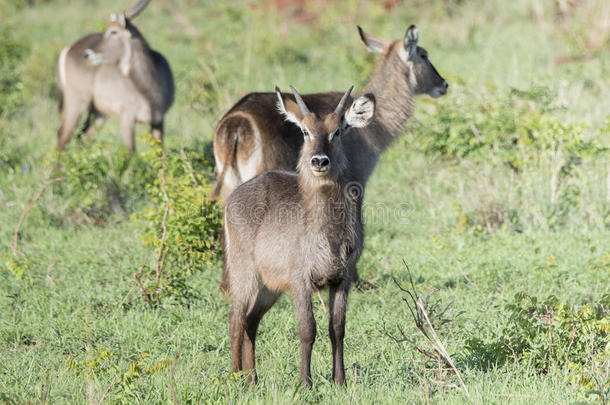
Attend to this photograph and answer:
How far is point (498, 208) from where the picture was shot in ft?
19.1

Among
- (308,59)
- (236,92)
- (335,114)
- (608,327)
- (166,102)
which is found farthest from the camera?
(308,59)

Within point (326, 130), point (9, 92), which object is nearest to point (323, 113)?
point (326, 130)

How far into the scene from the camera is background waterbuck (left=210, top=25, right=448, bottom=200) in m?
4.89

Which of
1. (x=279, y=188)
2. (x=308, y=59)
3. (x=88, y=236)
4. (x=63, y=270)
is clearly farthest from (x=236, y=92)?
(x=279, y=188)

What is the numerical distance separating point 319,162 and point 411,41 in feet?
8.72

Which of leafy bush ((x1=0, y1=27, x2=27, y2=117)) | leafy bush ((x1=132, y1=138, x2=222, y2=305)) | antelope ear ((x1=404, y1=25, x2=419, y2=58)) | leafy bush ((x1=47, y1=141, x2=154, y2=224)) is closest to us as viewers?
leafy bush ((x1=132, y1=138, x2=222, y2=305))

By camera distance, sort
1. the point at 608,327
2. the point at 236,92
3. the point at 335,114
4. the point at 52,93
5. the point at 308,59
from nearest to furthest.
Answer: the point at 608,327 < the point at 335,114 < the point at 236,92 < the point at 52,93 < the point at 308,59

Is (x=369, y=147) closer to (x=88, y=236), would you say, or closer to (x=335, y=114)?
(x=335, y=114)

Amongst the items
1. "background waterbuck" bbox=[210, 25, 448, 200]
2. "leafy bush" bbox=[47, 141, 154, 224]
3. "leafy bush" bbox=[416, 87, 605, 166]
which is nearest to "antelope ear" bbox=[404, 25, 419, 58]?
"background waterbuck" bbox=[210, 25, 448, 200]

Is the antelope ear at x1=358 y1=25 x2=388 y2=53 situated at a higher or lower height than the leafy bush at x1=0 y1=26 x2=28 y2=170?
higher

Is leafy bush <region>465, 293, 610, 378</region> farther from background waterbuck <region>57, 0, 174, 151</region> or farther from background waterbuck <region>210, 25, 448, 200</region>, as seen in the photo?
background waterbuck <region>57, 0, 174, 151</region>

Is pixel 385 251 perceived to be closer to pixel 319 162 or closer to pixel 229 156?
pixel 229 156

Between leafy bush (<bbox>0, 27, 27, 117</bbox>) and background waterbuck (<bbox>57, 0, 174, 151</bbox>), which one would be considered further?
leafy bush (<bbox>0, 27, 27, 117</bbox>)

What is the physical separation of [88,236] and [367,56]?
14.7ft
